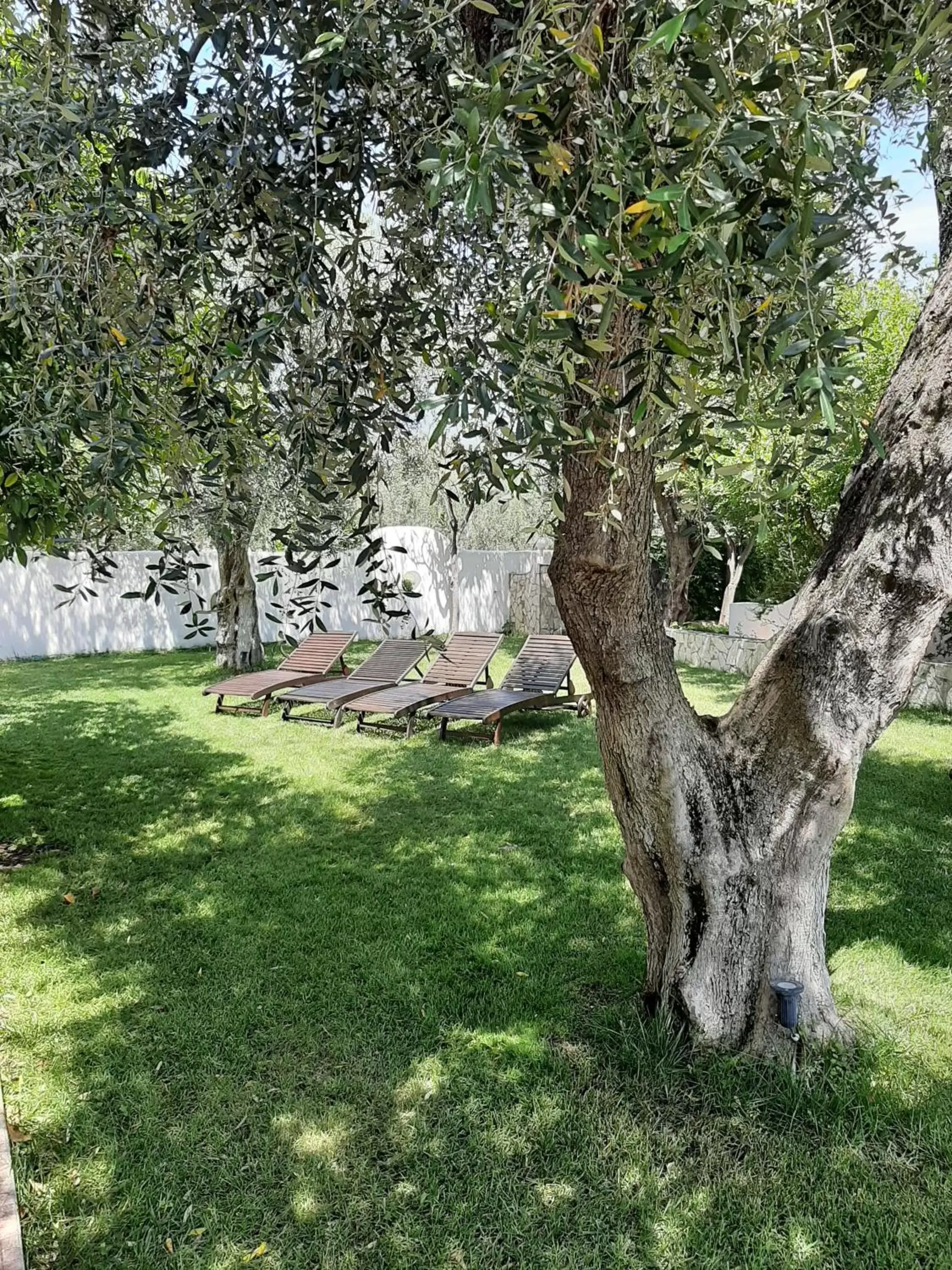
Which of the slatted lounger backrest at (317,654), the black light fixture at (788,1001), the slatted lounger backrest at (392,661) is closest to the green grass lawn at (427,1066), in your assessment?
the black light fixture at (788,1001)

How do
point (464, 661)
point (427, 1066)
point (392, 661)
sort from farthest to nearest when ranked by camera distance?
point (392, 661)
point (464, 661)
point (427, 1066)

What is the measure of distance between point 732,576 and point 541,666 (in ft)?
22.7

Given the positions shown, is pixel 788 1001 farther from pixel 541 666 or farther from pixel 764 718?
pixel 541 666

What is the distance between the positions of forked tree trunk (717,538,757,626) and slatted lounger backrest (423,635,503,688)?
18.0 feet

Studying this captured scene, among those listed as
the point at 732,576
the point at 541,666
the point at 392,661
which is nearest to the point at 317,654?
the point at 392,661

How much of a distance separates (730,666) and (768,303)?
40.2ft

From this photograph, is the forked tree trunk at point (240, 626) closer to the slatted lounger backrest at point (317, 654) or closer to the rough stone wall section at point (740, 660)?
the slatted lounger backrest at point (317, 654)

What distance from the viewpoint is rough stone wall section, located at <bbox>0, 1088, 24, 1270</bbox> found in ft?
7.47

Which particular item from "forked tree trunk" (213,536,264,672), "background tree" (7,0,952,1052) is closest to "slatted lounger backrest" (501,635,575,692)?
"forked tree trunk" (213,536,264,672)

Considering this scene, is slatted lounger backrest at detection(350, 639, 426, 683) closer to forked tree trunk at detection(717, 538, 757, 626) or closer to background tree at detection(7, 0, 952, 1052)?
forked tree trunk at detection(717, 538, 757, 626)

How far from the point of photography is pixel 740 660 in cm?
1334

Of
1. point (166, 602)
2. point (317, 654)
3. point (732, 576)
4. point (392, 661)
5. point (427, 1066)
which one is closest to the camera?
point (427, 1066)

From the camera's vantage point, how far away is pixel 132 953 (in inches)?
172

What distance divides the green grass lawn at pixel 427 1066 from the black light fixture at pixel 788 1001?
9.1 inches
